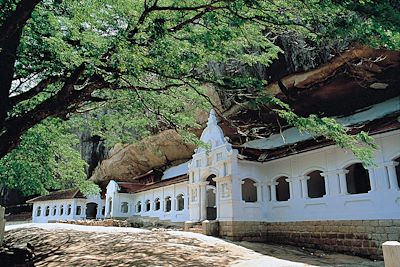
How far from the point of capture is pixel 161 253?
9.40 m

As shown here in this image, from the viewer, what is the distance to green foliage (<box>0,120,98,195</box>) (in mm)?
11016

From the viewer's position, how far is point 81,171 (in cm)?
1313

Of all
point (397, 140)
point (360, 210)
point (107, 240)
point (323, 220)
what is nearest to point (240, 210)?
point (323, 220)

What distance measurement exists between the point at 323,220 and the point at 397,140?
4054 millimetres

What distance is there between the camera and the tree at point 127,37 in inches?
266

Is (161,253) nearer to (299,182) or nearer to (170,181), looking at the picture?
(299,182)

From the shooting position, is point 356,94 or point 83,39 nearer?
point 83,39

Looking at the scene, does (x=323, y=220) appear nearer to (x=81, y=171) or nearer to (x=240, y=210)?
(x=240, y=210)

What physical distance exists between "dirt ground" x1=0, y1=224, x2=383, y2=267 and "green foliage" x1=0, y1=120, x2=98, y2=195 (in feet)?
7.28

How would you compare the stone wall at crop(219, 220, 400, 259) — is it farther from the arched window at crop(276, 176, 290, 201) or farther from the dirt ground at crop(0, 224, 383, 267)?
the arched window at crop(276, 176, 290, 201)

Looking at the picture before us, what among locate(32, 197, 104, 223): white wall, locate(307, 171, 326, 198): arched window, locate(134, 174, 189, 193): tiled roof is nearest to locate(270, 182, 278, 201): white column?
locate(307, 171, 326, 198): arched window

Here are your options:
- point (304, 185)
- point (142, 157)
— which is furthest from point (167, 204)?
point (304, 185)

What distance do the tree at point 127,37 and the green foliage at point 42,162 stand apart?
130 inches

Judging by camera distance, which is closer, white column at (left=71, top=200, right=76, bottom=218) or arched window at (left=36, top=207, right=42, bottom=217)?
white column at (left=71, top=200, right=76, bottom=218)
